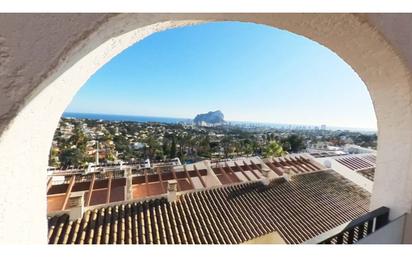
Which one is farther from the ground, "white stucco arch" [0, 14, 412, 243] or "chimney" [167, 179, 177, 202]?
"white stucco arch" [0, 14, 412, 243]

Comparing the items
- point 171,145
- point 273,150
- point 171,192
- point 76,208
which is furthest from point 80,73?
point 171,145

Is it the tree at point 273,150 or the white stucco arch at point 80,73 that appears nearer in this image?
the white stucco arch at point 80,73

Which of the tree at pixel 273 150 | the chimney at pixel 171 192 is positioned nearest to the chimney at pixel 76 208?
the chimney at pixel 171 192

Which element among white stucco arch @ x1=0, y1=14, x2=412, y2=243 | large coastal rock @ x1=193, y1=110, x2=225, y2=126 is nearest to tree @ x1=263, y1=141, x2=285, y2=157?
white stucco arch @ x1=0, y1=14, x2=412, y2=243

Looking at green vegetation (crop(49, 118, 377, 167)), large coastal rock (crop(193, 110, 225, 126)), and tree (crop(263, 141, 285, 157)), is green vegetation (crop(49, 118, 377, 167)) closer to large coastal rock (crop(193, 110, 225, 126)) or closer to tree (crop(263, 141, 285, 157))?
tree (crop(263, 141, 285, 157))

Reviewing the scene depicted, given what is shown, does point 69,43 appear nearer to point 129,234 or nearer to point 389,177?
point 389,177

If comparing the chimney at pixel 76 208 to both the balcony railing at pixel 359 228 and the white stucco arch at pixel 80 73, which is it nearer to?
the white stucco arch at pixel 80 73
